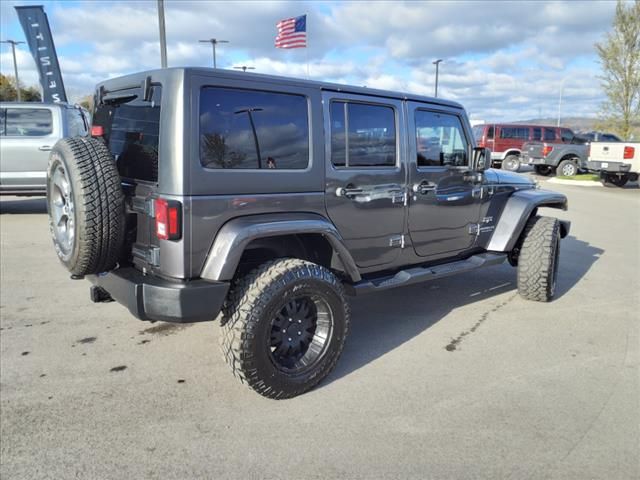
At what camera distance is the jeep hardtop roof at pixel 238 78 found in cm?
282

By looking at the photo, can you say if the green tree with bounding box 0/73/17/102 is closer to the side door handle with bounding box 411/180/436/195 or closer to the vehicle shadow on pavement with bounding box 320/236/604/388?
the vehicle shadow on pavement with bounding box 320/236/604/388

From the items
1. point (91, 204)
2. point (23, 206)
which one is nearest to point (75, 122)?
point (23, 206)

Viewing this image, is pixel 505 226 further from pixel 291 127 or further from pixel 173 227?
pixel 173 227

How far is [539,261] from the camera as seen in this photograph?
15.8ft

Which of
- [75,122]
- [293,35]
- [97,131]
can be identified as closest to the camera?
[97,131]

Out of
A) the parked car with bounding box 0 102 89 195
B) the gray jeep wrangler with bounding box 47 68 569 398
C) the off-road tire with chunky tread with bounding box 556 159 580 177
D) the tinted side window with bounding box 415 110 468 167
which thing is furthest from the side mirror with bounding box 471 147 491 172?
the off-road tire with chunky tread with bounding box 556 159 580 177

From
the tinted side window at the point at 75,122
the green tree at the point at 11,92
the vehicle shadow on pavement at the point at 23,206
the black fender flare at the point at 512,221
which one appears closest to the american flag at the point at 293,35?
the tinted side window at the point at 75,122

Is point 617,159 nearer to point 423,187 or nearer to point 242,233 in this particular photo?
point 423,187

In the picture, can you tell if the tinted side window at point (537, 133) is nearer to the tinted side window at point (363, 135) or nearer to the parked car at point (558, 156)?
the parked car at point (558, 156)

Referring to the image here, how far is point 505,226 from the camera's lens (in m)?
4.91

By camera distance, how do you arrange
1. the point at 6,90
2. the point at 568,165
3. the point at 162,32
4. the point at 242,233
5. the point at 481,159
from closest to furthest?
the point at 242,233 → the point at 481,159 → the point at 162,32 → the point at 568,165 → the point at 6,90

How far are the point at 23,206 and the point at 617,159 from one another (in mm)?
16690

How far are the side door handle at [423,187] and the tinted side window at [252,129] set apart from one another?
1.10 meters

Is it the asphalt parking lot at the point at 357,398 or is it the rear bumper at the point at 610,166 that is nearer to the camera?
the asphalt parking lot at the point at 357,398
